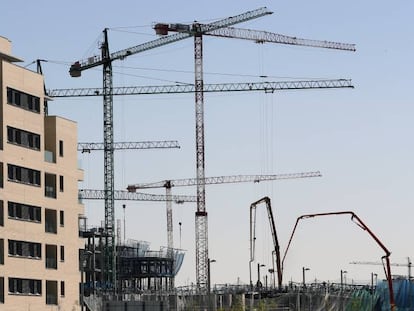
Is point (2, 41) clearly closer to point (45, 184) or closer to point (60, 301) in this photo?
point (45, 184)

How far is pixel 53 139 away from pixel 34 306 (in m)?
18.8

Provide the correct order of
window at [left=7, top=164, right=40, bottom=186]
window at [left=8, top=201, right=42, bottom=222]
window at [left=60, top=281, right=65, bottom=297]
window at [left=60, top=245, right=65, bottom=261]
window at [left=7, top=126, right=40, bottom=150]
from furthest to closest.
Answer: window at [left=60, top=245, right=65, bottom=261] → window at [left=60, top=281, right=65, bottom=297] → window at [left=7, top=126, right=40, bottom=150] → window at [left=7, top=164, right=40, bottom=186] → window at [left=8, top=201, right=42, bottom=222]

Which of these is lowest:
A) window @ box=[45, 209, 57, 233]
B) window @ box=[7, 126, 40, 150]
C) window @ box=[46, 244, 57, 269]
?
window @ box=[46, 244, 57, 269]

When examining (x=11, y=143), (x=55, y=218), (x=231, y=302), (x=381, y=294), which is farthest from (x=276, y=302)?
(x=11, y=143)

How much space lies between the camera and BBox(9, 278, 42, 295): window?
113688 millimetres

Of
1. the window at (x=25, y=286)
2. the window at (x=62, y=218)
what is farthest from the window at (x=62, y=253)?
the window at (x=25, y=286)

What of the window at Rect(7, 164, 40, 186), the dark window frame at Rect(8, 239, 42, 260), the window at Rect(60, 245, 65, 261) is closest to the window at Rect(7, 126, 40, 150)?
the window at Rect(7, 164, 40, 186)

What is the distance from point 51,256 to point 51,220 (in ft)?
13.1

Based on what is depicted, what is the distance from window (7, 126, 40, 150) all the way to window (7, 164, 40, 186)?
2554 mm

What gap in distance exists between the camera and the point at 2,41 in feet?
382

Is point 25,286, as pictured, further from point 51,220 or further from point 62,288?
point 51,220

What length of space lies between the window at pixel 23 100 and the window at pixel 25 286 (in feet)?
60.1

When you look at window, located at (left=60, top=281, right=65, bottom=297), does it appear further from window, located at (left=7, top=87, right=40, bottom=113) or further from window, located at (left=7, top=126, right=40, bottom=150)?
window, located at (left=7, top=87, right=40, bottom=113)

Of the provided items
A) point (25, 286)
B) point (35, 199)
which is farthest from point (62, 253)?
point (25, 286)
